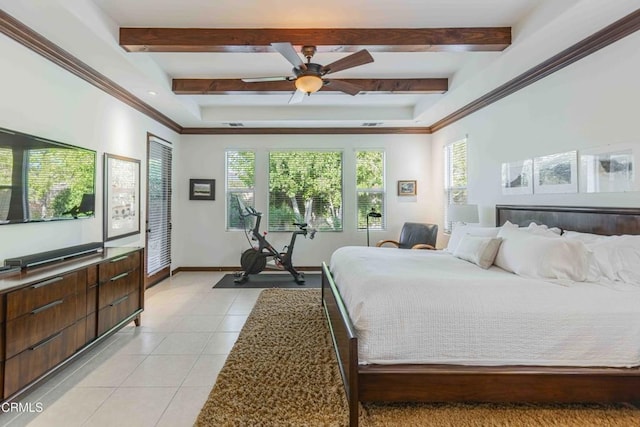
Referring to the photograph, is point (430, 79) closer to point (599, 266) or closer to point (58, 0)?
point (599, 266)

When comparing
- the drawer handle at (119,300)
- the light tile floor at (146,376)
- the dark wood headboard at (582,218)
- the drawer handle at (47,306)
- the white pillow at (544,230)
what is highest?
the dark wood headboard at (582,218)

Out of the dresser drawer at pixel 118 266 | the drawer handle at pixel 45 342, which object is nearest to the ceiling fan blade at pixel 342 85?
the dresser drawer at pixel 118 266

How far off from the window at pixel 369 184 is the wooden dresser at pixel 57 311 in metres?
4.10

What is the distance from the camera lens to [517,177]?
3.83 m

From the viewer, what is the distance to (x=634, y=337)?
6.44 feet

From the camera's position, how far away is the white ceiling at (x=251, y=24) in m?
2.64

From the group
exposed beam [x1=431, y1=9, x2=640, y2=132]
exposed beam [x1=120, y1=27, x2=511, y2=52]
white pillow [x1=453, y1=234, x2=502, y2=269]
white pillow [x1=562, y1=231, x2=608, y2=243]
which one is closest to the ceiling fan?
exposed beam [x1=120, y1=27, x2=511, y2=52]

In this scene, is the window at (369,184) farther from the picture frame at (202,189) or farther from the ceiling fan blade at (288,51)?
the ceiling fan blade at (288,51)

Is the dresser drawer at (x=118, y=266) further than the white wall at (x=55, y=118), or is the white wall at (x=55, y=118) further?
the dresser drawer at (x=118, y=266)

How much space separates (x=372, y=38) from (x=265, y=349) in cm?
302

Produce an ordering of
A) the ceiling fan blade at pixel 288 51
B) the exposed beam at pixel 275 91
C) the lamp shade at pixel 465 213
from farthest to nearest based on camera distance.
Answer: the exposed beam at pixel 275 91, the lamp shade at pixel 465 213, the ceiling fan blade at pixel 288 51

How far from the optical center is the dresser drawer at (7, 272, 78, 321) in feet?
6.57

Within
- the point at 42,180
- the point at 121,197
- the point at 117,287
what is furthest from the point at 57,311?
the point at 121,197

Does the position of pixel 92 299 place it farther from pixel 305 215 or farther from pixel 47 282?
pixel 305 215
